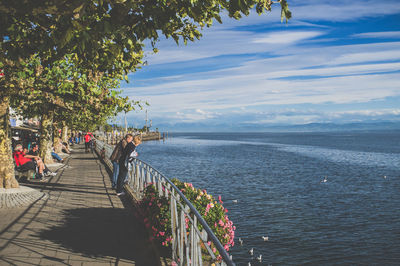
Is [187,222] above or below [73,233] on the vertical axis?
above

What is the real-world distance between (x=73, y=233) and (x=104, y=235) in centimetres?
64

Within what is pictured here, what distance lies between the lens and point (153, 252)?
20.2ft

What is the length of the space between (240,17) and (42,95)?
10.8 meters

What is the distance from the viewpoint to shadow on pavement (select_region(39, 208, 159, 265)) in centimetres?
603

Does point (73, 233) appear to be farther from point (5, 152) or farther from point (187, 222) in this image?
point (5, 152)

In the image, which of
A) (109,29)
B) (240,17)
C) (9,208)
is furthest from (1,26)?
(9,208)

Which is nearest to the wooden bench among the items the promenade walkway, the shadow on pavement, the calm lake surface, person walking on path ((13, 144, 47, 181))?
person walking on path ((13, 144, 47, 181))

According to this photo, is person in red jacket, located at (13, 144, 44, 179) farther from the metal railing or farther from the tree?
the tree

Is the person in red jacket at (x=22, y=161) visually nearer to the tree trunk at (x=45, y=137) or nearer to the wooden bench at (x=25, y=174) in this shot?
the wooden bench at (x=25, y=174)

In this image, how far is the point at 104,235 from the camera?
22.9 ft

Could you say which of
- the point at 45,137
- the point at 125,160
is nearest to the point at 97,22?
the point at 125,160

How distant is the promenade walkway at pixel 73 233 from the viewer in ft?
18.8

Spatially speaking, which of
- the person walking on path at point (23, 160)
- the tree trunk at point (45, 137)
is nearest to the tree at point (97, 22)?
the person walking on path at point (23, 160)

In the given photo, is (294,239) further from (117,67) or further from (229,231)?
(117,67)
